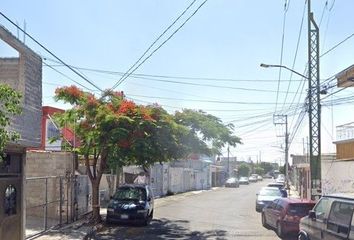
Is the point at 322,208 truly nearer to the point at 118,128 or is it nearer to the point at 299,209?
the point at 299,209

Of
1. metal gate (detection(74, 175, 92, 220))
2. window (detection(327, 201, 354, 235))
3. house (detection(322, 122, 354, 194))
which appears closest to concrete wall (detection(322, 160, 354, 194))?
house (detection(322, 122, 354, 194))

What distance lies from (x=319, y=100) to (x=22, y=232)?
44.0 ft

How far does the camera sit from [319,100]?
76.2ft

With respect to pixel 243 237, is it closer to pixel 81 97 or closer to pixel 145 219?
pixel 145 219

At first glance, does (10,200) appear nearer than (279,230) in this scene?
Yes

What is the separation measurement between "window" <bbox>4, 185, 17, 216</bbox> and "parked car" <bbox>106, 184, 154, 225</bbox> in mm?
8417

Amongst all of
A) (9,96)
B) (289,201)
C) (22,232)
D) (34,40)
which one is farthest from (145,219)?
(9,96)

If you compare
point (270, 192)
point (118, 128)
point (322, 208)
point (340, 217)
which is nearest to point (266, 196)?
point (270, 192)

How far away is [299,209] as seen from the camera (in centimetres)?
1916

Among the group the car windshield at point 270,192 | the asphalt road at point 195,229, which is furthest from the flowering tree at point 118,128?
the car windshield at point 270,192

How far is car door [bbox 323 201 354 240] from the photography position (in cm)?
1019

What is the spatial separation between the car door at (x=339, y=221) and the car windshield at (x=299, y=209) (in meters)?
7.72

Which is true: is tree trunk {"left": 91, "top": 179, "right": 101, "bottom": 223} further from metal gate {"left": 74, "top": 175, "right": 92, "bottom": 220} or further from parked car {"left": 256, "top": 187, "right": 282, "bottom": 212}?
parked car {"left": 256, "top": 187, "right": 282, "bottom": 212}

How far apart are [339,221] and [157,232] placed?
1084 centimetres
